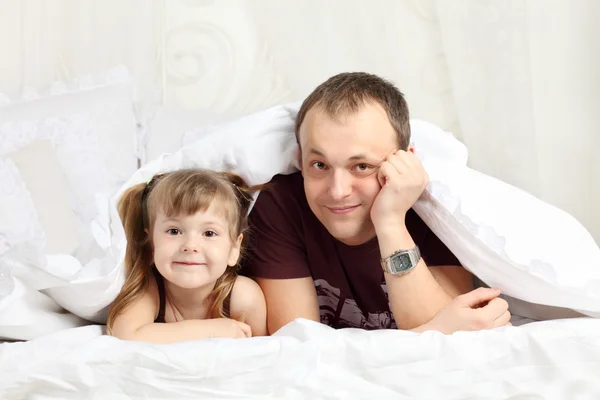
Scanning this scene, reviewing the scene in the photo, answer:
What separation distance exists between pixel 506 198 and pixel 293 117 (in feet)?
1.58

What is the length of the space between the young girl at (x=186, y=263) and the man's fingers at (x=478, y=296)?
403 mm

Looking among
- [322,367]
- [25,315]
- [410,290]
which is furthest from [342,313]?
[25,315]

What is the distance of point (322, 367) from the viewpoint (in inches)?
44.6

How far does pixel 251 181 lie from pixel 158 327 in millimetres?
367

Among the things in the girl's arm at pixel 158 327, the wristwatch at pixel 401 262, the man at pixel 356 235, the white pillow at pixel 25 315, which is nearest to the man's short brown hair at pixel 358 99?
the man at pixel 356 235

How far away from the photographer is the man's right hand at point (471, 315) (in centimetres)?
129

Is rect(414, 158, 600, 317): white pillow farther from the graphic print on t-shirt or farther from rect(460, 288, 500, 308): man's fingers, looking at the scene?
the graphic print on t-shirt

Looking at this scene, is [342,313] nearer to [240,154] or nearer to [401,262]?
[401,262]

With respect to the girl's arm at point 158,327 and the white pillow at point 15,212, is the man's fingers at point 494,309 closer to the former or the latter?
the girl's arm at point 158,327

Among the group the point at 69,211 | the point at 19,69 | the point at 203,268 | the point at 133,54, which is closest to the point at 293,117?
the point at 203,268

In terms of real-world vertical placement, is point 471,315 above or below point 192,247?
below

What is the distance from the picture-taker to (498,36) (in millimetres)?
2029

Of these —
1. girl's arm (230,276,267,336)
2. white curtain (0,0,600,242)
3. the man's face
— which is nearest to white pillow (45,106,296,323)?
the man's face

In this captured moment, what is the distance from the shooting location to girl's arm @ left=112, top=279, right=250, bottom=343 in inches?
52.9
